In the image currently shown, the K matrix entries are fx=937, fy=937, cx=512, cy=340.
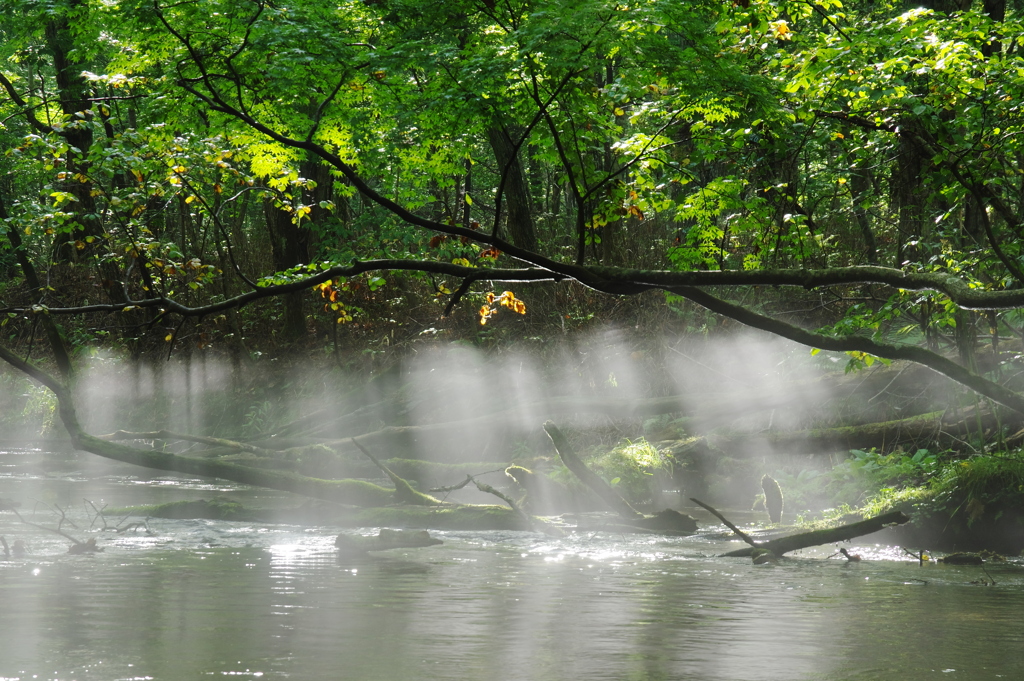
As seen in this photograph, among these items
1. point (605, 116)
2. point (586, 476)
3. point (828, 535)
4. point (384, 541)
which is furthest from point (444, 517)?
point (605, 116)

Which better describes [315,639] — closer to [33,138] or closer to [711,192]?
Answer: [711,192]

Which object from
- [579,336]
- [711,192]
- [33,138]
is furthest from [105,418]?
[711,192]

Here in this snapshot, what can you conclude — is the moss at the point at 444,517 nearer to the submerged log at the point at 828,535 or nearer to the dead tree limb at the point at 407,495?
the dead tree limb at the point at 407,495

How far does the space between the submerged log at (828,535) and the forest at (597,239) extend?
1.29 meters

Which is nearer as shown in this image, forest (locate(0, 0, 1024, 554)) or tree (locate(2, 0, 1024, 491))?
tree (locate(2, 0, 1024, 491))

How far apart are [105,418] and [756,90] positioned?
21.3 meters

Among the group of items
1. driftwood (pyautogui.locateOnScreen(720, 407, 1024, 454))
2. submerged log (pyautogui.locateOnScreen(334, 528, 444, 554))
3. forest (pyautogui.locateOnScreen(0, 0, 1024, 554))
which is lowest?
submerged log (pyautogui.locateOnScreen(334, 528, 444, 554))

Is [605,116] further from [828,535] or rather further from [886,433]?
[886,433]

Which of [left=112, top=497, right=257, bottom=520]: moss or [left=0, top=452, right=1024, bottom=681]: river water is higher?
[left=112, top=497, right=257, bottom=520]: moss

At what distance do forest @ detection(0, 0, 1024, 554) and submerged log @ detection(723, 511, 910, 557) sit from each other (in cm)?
129

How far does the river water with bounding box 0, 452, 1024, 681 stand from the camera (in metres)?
5.29

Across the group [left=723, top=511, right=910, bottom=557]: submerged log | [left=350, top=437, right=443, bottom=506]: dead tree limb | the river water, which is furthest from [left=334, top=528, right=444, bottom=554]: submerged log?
[left=723, top=511, right=910, bottom=557]: submerged log

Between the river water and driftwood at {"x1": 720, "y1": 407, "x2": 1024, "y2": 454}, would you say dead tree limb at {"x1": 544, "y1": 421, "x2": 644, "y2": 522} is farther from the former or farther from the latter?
driftwood at {"x1": 720, "y1": 407, "x2": 1024, "y2": 454}

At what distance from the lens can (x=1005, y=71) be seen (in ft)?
23.8
